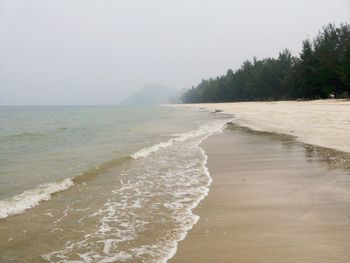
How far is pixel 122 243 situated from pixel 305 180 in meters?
5.45

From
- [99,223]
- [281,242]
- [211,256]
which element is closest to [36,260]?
[99,223]

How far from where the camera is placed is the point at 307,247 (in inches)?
191

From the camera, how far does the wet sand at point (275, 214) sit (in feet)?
15.8

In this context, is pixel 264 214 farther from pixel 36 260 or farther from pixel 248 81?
pixel 248 81

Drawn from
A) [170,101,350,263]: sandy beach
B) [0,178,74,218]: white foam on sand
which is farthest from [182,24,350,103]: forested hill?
[0,178,74,218]: white foam on sand

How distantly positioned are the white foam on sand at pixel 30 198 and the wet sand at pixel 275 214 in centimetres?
384

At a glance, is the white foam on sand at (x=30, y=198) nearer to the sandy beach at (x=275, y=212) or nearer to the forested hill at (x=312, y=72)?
the sandy beach at (x=275, y=212)

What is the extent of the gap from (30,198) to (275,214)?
5.62 m

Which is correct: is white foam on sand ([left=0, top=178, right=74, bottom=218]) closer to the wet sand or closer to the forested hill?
the wet sand

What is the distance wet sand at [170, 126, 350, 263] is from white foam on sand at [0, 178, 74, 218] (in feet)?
12.6

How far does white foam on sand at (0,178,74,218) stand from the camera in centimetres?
767

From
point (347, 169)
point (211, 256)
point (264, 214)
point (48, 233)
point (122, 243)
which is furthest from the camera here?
point (347, 169)

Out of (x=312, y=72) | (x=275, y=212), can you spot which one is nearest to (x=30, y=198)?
(x=275, y=212)

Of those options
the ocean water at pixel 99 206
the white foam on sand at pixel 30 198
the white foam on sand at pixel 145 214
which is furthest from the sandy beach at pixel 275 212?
the white foam on sand at pixel 30 198
